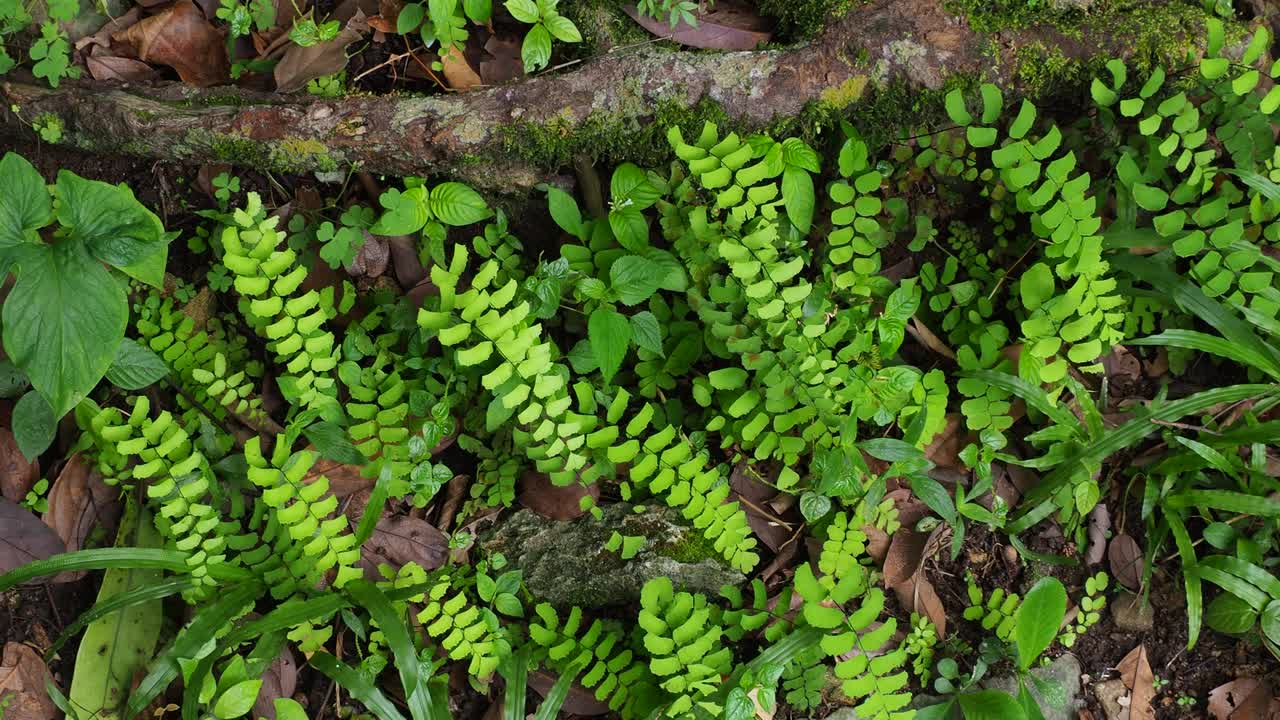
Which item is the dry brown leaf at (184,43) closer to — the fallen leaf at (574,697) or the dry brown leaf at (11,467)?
the dry brown leaf at (11,467)

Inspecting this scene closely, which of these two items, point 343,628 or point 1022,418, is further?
point 1022,418

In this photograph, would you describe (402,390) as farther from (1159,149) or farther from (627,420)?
(1159,149)

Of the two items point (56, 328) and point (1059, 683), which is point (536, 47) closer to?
point (56, 328)

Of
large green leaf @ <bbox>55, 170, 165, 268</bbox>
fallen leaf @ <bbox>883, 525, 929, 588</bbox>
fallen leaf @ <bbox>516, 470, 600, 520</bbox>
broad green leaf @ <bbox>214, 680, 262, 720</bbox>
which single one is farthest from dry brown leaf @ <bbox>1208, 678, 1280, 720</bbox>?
large green leaf @ <bbox>55, 170, 165, 268</bbox>

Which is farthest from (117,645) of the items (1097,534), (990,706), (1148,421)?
(1148,421)

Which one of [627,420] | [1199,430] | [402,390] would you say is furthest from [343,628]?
[1199,430]

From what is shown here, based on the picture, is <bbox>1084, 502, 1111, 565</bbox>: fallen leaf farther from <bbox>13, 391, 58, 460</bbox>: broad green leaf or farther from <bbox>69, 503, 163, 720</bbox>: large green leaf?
<bbox>13, 391, 58, 460</bbox>: broad green leaf

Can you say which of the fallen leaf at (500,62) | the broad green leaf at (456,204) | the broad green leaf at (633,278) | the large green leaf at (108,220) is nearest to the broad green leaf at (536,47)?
the fallen leaf at (500,62)
